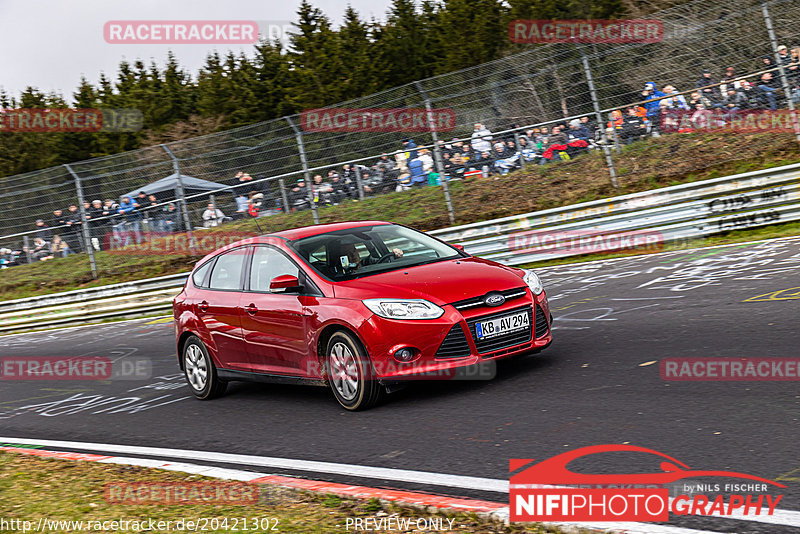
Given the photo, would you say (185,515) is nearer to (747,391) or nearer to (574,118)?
(747,391)

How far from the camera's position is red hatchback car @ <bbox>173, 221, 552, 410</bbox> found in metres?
6.83

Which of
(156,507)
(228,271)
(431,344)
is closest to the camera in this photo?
(156,507)

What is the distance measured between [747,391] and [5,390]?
9653 mm

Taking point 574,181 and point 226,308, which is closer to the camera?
point 226,308

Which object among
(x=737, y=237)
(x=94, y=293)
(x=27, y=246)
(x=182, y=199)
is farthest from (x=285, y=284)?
(x=27, y=246)

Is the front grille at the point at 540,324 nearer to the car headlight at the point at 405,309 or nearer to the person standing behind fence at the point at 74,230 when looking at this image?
the car headlight at the point at 405,309

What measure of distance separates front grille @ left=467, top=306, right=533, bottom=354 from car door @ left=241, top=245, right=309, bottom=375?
1487 millimetres

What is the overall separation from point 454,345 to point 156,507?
2.70 meters

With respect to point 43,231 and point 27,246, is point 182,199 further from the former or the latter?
point 27,246

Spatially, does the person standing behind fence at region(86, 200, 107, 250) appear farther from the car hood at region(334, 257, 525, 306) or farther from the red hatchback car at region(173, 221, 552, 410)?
the car hood at region(334, 257, 525, 306)

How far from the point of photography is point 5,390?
38.5ft

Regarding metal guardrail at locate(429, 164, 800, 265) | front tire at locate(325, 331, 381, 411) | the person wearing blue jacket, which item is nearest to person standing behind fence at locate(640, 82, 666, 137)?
the person wearing blue jacket

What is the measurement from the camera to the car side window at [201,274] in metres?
9.18

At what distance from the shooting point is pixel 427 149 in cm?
1706
